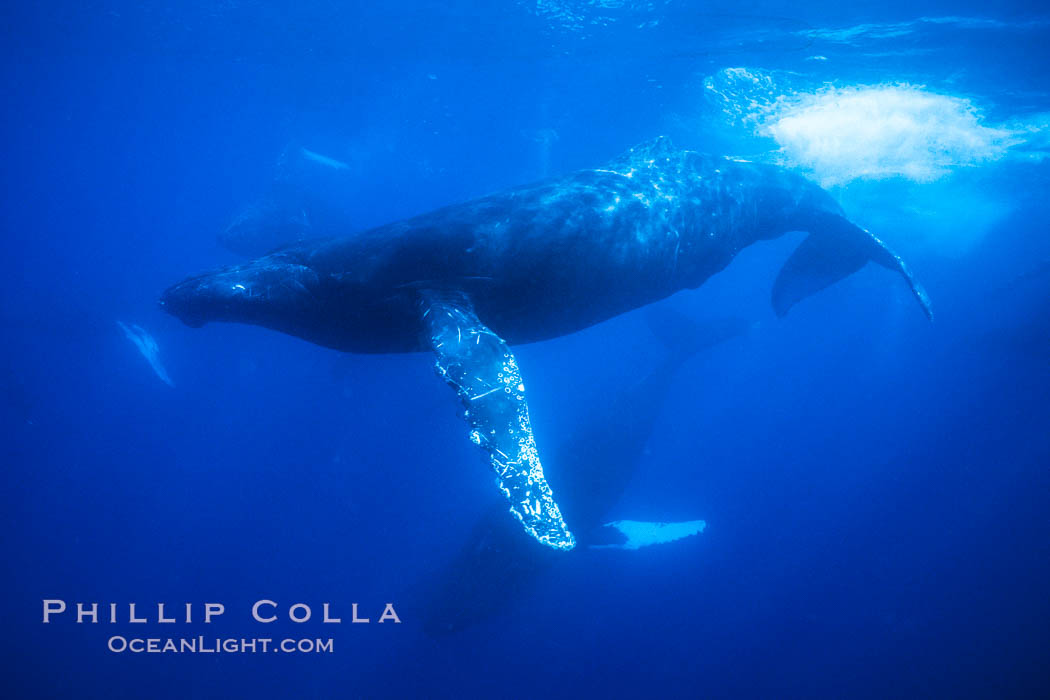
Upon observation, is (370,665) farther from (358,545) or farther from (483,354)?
(483,354)

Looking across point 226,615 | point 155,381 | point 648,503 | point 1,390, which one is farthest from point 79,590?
point 648,503

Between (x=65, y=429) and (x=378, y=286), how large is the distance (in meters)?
32.2

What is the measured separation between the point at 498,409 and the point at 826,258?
1004 cm

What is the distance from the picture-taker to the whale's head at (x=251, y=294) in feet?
21.6

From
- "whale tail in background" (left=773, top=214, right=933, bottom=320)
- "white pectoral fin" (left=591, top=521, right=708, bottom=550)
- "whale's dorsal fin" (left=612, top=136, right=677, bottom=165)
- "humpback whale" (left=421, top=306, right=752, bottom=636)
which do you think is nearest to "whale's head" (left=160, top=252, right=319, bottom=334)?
"whale's dorsal fin" (left=612, top=136, right=677, bottom=165)

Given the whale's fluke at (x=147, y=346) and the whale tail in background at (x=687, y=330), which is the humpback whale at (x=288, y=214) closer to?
the whale's fluke at (x=147, y=346)

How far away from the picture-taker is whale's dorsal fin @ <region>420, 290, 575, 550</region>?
17.1 feet

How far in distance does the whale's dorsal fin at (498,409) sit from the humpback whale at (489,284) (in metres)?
0.01

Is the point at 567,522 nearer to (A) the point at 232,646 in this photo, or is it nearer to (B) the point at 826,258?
(B) the point at 826,258

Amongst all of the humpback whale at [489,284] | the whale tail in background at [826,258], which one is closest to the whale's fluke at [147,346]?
the humpback whale at [489,284]

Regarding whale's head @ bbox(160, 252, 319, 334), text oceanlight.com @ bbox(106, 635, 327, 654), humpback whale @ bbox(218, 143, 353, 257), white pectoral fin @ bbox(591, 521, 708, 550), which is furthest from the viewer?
humpback whale @ bbox(218, 143, 353, 257)

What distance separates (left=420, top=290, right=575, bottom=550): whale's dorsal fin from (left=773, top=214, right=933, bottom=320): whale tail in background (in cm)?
866

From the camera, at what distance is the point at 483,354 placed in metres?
5.80

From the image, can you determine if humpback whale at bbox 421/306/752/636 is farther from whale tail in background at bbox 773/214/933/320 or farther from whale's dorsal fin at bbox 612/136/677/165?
whale's dorsal fin at bbox 612/136/677/165
